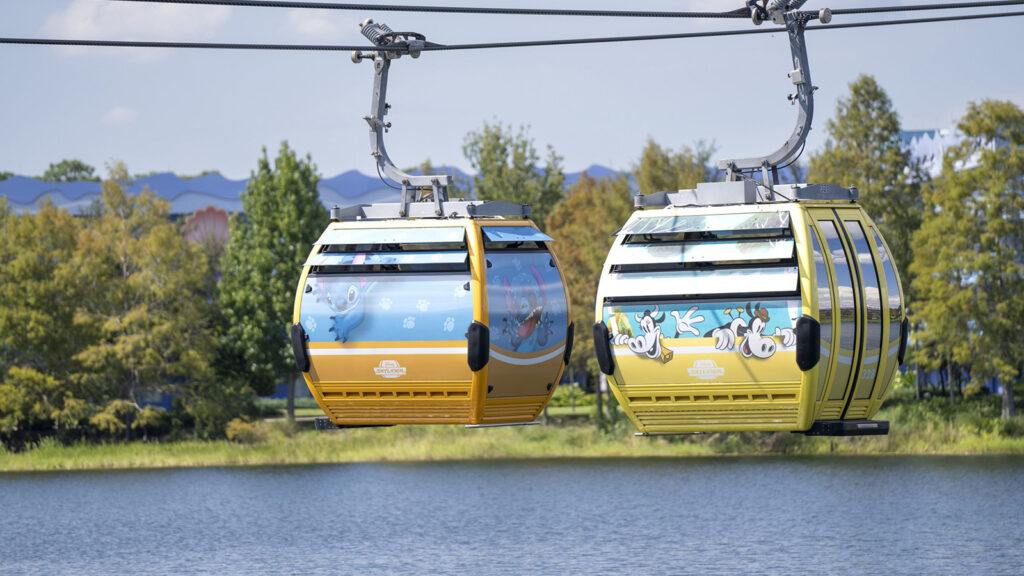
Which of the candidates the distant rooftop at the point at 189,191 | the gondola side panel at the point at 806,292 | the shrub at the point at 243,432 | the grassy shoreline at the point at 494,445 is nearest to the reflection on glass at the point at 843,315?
the gondola side panel at the point at 806,292

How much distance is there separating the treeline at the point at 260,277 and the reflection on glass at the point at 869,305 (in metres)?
46.3

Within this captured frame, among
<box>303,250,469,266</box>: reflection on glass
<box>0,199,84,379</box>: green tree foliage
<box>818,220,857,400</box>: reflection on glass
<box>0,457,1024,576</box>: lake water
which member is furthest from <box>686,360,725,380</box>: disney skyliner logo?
<box>0,199,84,379</box>: green tree foliage

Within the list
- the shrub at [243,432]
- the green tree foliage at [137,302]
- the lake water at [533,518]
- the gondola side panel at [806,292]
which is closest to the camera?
the gondola side panel at [806,292]

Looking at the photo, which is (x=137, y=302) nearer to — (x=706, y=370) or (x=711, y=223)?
(x=706, y=370)

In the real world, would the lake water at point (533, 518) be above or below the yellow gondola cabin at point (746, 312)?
below

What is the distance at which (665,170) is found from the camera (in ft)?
220

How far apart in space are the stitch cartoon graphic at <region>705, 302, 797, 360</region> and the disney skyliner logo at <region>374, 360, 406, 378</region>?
3.46 metres

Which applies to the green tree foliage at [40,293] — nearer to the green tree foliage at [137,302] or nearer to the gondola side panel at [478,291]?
the green tree foliage at [137,302]

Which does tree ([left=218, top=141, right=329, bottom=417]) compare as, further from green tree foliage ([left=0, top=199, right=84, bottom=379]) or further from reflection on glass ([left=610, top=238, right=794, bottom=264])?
reflection on glass ([left=610, top=238, right=794, bottom=264])

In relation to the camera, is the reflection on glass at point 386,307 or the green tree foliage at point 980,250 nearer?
the reflection on glass at point 386,307

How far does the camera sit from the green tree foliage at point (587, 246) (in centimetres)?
6706

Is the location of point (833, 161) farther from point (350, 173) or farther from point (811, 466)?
point (350, 173)

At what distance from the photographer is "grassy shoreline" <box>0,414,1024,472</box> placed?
233 ft

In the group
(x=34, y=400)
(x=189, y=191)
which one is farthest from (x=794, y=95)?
(x=189, y=191)
